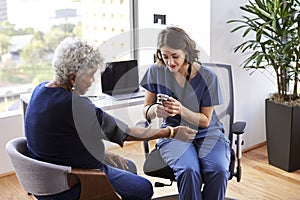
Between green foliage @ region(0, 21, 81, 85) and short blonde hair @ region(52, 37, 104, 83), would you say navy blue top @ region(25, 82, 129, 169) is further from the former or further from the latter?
green foliage @ region(0, 21, 81, 85)

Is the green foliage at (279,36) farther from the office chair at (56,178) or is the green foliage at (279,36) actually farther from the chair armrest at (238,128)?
the office chair at (56,178)

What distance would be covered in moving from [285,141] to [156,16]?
1.39 meters

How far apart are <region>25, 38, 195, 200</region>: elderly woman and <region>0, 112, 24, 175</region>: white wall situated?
1.30 m

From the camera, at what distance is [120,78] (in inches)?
121

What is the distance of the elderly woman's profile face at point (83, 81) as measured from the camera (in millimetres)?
1909

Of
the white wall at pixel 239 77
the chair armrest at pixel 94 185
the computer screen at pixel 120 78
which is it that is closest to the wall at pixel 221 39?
the white wall at pixel 239 77

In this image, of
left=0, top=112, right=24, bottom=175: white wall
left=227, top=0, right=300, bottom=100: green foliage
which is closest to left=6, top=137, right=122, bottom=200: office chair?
left=0, top=112, right=24, bottom=175: white wall

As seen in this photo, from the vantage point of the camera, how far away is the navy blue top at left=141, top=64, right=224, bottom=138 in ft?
7.74

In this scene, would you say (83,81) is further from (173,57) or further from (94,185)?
(173,57)

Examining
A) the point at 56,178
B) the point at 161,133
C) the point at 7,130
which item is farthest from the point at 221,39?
the point at 56,178

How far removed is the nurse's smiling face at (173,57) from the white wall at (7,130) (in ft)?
4.49

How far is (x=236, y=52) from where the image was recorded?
11.0 ft

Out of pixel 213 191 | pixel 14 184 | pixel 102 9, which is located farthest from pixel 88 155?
pixel 102 9

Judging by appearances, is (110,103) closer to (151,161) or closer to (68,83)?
(151,161)
